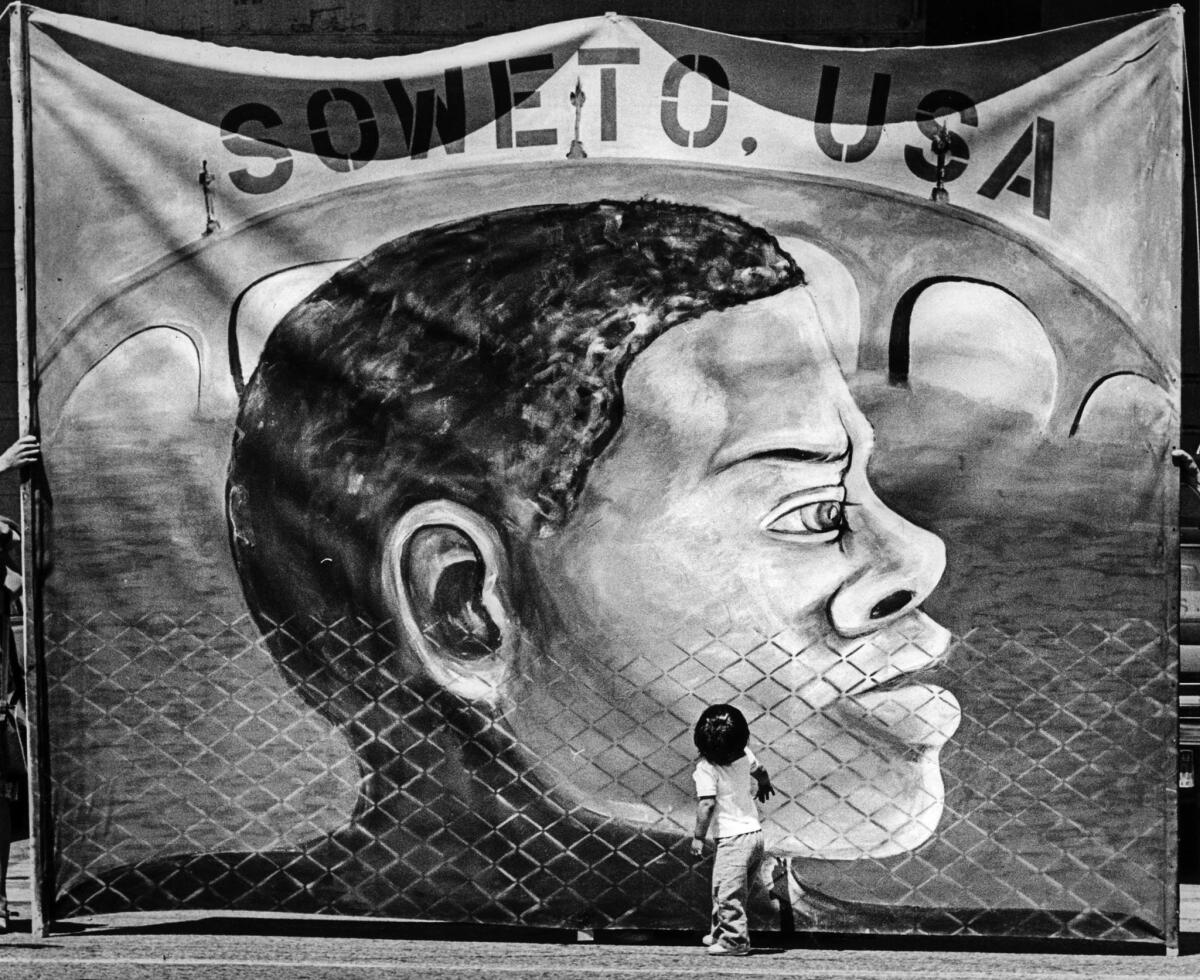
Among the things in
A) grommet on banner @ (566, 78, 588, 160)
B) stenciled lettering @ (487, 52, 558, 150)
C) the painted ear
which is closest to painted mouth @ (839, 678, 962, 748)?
the painted ear

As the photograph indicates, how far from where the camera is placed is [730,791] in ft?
21.0

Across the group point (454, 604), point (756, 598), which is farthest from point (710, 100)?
point (454, 604)

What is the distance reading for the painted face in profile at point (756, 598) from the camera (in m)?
6.52

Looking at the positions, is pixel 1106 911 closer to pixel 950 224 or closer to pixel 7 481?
pixel 950 224

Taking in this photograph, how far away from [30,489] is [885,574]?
2.99m

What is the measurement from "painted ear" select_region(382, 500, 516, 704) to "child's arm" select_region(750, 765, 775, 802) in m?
0.93

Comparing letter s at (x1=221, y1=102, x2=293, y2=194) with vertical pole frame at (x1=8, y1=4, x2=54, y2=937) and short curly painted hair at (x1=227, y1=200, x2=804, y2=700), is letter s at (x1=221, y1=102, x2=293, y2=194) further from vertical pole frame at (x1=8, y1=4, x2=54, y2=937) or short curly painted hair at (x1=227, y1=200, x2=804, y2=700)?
vertical pole frame at (x1=8, y1=4, x2=54, y2=937)

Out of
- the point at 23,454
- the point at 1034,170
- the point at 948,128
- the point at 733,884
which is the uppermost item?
the point at 948,128

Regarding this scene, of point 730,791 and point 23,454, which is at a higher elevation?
point 23,454

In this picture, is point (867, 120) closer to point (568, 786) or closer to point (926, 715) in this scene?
point (926, 715)

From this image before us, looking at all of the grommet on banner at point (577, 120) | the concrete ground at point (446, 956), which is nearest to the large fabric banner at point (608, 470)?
the grommet on banner at point (577, 120)

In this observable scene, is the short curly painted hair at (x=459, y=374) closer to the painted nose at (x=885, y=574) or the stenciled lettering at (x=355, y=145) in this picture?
the stenciled lettering at (x=355, y=145)

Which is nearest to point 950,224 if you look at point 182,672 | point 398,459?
point 398,459

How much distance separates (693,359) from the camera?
6531mm
